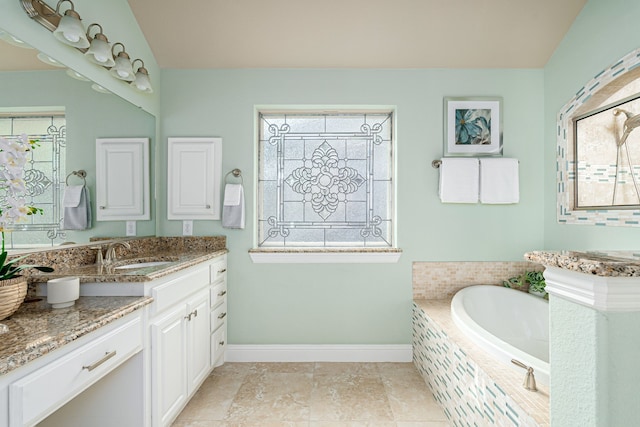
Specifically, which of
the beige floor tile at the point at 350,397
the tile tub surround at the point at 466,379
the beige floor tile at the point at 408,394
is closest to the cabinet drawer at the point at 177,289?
the beige floor tile at the point at 350,397

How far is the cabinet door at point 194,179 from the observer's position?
8.71 feet

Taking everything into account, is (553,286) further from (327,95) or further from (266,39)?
(266,39)

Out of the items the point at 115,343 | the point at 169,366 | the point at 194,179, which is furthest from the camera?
the point at 194,179

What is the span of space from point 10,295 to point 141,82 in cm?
169

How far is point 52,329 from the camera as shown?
3.48ft

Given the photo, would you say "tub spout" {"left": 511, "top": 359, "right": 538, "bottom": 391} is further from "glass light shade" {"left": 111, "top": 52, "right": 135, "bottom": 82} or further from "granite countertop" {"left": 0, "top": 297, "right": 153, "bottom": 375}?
"glass light shade" {"left": 111, "top": 52, "right": 135, "bottom": 82}

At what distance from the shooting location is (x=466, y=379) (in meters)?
1.66

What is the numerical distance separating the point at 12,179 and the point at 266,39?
191cm

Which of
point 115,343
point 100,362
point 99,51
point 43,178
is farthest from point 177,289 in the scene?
point 99,51

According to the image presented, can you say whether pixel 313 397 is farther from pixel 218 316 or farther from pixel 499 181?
pixel 499 181

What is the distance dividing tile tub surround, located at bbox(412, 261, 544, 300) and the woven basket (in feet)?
7.88

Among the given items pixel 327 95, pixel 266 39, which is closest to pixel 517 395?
pixel 327 95

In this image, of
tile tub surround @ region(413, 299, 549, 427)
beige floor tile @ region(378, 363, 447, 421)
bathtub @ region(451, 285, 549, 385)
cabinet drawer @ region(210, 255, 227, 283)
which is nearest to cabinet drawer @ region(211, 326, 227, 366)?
cabinet drawer @ region(210, 255, 227, 283)

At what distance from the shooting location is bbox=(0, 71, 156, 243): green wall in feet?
4.90
